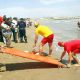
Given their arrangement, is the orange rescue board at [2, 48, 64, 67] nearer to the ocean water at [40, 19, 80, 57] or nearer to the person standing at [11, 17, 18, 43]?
the ocean water at [40, 19, 80, 57]

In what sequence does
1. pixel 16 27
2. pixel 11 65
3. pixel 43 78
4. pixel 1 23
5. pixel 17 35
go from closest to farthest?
pixel 43 78
pixel 11 65
pixel 1 23
pixel 16 27
pixel 17 35

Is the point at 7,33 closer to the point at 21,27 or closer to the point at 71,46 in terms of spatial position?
the point at 21,27

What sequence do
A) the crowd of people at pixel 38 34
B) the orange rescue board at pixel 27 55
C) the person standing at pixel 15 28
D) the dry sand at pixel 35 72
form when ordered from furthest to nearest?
1. the person standing at pixel 15 28
2. the crowd of people at pixel 38 34
3. the orange rescue board at pixel 27 55
4. the dry sand at pixel 35 72

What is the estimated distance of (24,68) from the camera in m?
11.2

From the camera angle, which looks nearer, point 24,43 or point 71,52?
point 71,52

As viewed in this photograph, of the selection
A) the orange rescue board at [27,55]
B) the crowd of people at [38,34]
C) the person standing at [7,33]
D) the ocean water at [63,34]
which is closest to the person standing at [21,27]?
the crowd of people at [38,34]

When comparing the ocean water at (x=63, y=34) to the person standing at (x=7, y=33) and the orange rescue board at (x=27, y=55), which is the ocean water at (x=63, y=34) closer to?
the person standing at (x=7, y=33)

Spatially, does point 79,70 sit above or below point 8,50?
below

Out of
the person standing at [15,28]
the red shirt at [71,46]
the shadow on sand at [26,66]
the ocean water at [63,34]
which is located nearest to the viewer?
the red shirt at [71,46]

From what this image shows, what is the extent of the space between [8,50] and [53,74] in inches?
72.9

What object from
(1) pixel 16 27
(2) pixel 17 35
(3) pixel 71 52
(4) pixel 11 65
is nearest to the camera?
(3) pixel 71 52

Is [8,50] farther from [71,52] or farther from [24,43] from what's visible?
[24,43]

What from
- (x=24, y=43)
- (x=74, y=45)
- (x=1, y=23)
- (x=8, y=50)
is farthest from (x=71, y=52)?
(x=24, y=43)

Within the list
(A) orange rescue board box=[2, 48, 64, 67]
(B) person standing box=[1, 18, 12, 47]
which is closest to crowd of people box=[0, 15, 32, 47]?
(B) person standing box=[1, 18, 12, 47]
